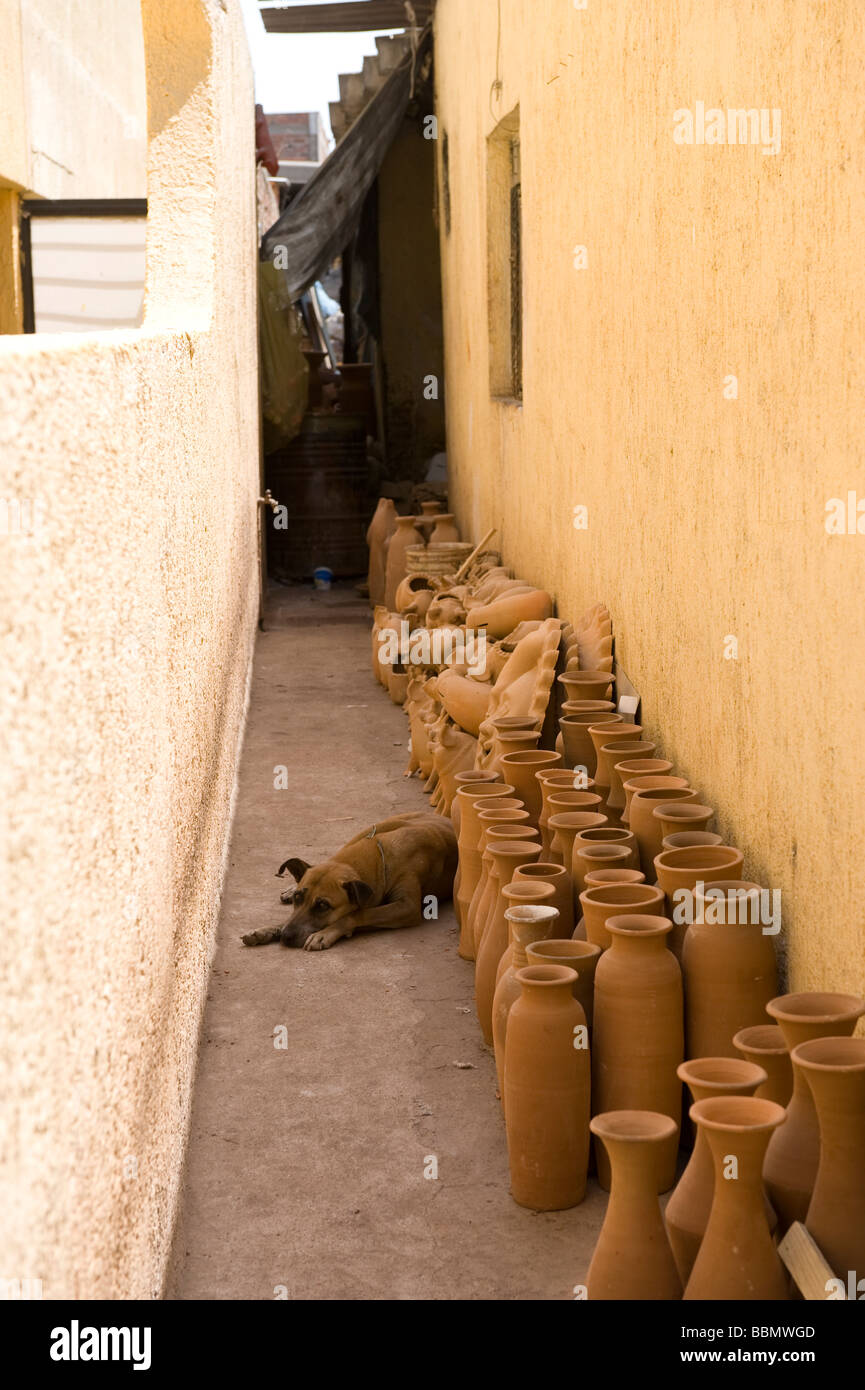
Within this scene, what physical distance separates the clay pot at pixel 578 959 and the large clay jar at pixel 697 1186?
26.5 inches

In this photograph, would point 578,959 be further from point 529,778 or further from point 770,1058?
point 529,778

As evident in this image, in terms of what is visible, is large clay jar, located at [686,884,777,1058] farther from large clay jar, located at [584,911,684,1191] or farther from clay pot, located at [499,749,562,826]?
clay pot, located at [499,749,562,826]

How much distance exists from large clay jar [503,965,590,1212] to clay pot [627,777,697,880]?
0.67 m

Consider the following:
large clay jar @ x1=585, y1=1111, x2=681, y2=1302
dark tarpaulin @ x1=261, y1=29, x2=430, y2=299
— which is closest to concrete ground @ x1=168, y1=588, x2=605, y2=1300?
large clay jar @ x1=585, y1=1111, x2=681, y2=1302

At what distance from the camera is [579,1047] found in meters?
3.00

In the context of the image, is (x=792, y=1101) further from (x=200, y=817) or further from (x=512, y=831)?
(x=200, y=817)

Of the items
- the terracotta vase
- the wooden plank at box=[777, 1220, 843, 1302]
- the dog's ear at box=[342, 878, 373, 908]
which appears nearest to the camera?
the wooden plank at box=[777, 1220, 843, 1302]

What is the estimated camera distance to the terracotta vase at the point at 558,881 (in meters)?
3.56

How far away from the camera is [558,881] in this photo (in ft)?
11.8

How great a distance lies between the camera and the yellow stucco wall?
282 centimetres

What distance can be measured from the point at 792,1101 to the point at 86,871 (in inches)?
52.9

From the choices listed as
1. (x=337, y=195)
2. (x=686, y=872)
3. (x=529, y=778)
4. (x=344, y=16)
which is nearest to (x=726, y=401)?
(x=686, y=872)

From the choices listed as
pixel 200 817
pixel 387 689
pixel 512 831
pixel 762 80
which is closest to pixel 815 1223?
pixel 512 831

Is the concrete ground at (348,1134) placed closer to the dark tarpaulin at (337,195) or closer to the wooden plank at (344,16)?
the dark tarpaulin at (337,195)
